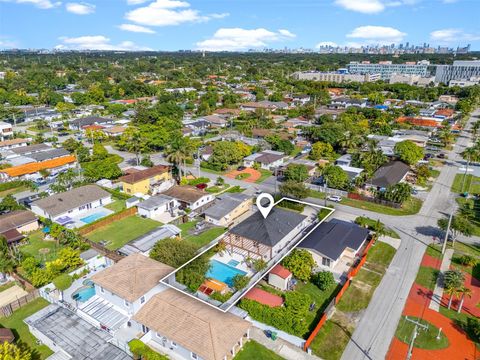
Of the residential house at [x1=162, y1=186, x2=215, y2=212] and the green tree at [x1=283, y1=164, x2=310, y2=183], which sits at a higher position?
the green tree at [x1=283, y1=164, x2=310, y2=183]

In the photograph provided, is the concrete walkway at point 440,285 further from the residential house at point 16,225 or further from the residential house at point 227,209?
the residential house at point 16,225

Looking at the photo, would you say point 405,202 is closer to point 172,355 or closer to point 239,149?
point 239,149

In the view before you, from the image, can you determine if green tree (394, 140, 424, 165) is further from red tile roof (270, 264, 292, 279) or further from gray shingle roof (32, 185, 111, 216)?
gray shingle roof (32, 185, 111, 216)

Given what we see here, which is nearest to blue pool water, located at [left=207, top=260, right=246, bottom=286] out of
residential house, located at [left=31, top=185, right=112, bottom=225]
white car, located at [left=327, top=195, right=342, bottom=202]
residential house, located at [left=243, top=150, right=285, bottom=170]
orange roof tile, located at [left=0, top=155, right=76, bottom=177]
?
residential house, located at [left=31, top=185, right=112, bottom=225]

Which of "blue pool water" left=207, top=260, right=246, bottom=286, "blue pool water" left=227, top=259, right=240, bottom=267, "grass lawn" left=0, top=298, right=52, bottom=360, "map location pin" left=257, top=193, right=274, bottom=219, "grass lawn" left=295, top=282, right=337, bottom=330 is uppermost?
"map location pin" left=257, top=193, right=274, bottom=219

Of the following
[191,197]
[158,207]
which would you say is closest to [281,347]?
[191,197]

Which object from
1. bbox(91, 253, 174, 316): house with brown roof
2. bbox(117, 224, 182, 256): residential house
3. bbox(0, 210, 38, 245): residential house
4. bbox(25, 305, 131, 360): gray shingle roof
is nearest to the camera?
bbox(25, 305, 131, 360): gray shingle roof

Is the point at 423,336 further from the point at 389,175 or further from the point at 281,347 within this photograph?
the point at 389,175

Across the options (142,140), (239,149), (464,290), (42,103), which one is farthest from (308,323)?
(42,103)
